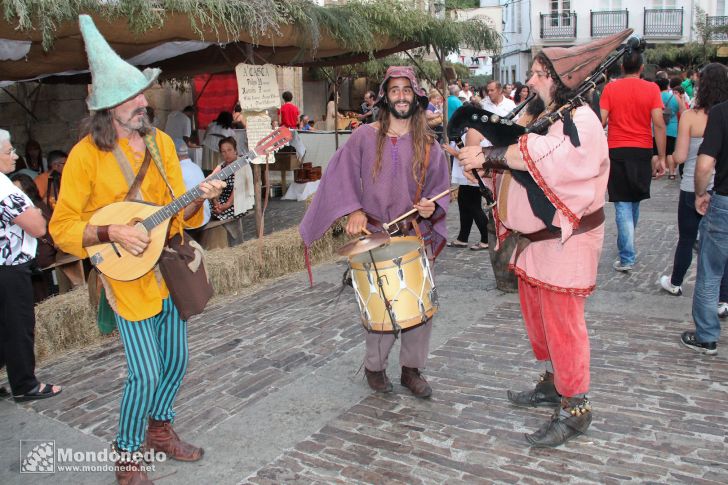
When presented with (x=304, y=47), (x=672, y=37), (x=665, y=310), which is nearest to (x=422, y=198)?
(x=665, y=310)

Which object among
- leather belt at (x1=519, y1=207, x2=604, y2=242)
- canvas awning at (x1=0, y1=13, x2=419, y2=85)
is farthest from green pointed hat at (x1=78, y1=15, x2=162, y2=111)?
canvas awning at (x1=0, y1=13, x2=419, y2=85)

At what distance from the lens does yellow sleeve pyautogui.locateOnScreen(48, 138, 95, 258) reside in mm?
3146

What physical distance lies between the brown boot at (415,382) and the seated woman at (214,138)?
27.8 feet

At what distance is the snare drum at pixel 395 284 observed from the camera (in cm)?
374

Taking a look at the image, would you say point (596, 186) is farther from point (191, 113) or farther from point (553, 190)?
point (191, 113)

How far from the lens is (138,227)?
323 centimetres

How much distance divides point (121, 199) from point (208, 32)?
3623 millimetres

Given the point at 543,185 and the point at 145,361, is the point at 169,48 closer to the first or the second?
the point at 145,361

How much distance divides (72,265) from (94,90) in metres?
3.75

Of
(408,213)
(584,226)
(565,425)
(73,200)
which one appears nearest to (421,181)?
(408,213)

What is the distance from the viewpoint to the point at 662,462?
3.41m

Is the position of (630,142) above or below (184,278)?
above

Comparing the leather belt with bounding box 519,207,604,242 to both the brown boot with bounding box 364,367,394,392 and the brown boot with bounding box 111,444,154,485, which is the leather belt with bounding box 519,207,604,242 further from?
the brown boot with bounding box 111,444,154,485

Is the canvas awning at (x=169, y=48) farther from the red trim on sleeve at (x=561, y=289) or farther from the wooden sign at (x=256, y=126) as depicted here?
the red trim on sleeve at (x=561, y=289)
